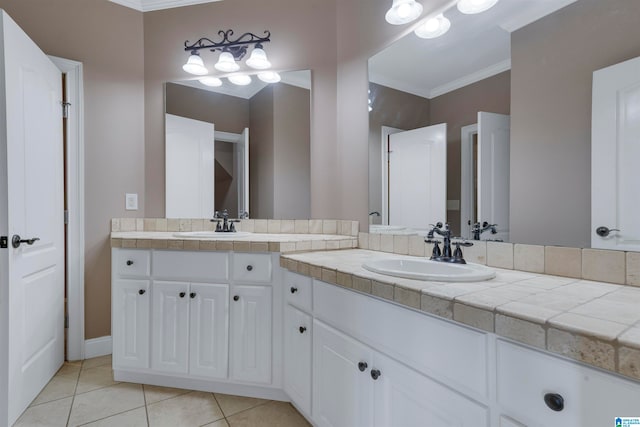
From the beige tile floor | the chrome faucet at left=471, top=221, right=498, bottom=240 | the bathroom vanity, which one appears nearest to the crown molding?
the chrome faucet at left=471, top=221, right=498, bottom=240

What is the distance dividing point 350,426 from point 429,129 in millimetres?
1310

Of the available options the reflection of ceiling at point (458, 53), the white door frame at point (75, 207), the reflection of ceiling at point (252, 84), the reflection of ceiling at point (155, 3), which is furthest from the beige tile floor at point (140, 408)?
the reflection of ceiling at point (155, 3)

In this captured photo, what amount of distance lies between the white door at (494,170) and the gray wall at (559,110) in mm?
29

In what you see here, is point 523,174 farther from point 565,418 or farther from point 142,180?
point 142,180

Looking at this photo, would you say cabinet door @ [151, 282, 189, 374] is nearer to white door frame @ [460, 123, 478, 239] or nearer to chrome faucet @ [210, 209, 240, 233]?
chrome faucet @ [210, 209, 240, 233]

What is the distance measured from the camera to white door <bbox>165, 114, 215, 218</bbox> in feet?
7.56

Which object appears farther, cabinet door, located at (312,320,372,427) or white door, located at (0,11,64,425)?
white door, located at (0,11,64,425)

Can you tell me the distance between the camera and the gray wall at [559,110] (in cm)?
99

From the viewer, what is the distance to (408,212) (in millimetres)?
1679

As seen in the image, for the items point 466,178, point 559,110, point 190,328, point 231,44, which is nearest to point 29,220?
point 190,328

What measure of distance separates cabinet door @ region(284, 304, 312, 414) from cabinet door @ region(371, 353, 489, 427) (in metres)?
0.42

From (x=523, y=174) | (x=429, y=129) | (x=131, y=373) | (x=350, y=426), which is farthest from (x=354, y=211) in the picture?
(x=131, y=373)

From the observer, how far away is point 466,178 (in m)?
1.40

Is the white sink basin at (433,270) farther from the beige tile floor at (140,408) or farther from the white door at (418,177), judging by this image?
the beige tile floor at (140,408)
